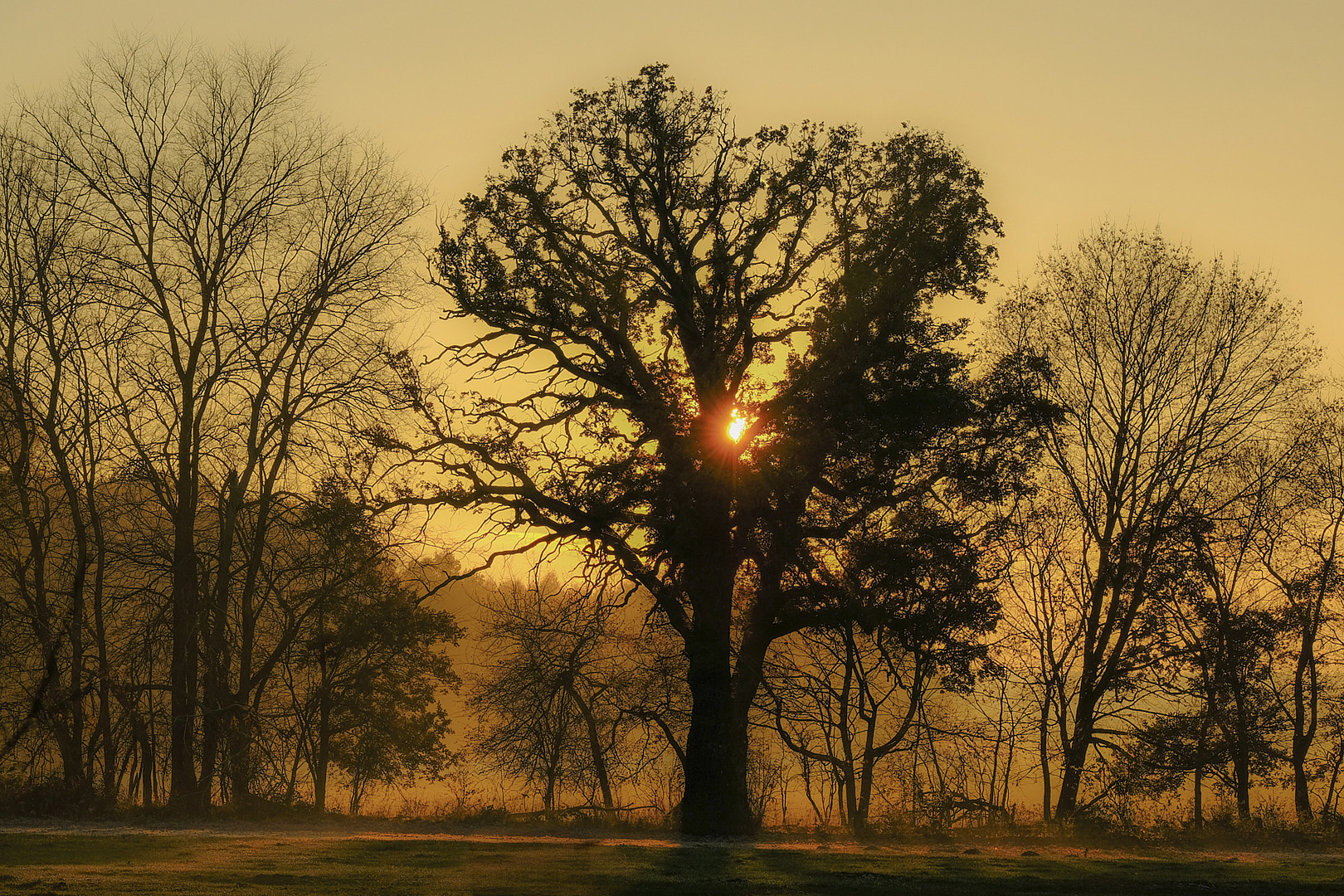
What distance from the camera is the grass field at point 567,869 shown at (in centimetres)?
1023

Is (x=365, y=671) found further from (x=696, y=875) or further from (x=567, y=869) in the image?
(x=696, y=875)

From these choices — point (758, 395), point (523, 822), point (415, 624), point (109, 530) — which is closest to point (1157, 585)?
point (758, 395)

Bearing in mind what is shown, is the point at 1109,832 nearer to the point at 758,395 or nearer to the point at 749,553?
the point at 749,553

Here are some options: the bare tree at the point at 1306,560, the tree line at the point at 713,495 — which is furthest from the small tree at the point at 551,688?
the bare tree at the point at 1306,560

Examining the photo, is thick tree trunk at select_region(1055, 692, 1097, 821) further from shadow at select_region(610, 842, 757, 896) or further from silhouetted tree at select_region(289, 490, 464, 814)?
silhouetted tree at select_region(289, 490, 464, 814)

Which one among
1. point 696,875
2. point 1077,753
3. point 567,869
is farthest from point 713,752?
point 1077,753

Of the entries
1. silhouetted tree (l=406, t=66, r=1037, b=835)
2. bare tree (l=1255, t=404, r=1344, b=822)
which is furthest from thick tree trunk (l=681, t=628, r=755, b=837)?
bare tree (l=1255, t=404, r=1344, b=822)

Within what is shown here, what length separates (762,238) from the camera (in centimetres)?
2042

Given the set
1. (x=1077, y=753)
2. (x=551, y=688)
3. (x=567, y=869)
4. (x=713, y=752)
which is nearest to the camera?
(x=567, y=869)

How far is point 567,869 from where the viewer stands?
1213 cm

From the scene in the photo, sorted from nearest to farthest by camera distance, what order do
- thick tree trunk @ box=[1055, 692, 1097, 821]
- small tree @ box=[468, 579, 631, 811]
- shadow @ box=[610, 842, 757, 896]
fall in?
shadow @ box=[610, 842, 757, 896]
small tree @ box=[468, 579, 631, 811]
thick tree trunk @ box=[1055, 692, 1097, 821]

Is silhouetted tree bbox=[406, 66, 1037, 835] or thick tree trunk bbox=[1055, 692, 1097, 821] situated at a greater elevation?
silhouetted tree bbox=[406, 66, 1037, 835]

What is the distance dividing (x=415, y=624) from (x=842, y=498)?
16.2m

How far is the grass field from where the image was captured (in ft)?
33.6
